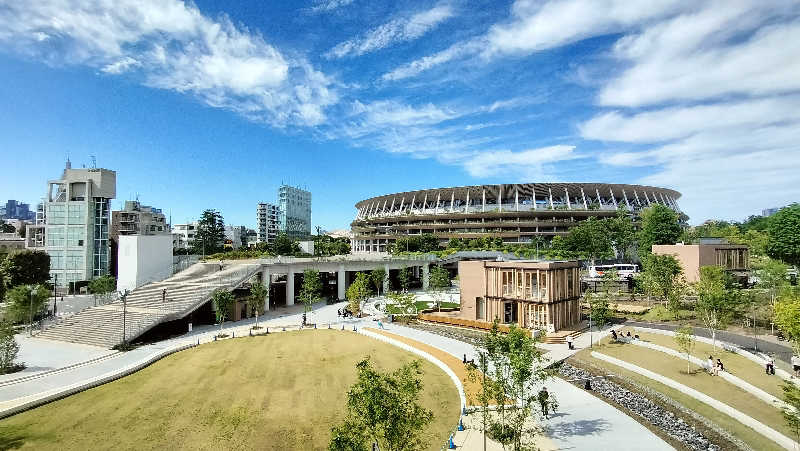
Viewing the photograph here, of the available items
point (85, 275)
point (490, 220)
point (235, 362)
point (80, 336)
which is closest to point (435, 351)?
point (235, 362)

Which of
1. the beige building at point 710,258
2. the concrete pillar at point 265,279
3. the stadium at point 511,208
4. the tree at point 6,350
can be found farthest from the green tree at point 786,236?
the tree at point 6,350

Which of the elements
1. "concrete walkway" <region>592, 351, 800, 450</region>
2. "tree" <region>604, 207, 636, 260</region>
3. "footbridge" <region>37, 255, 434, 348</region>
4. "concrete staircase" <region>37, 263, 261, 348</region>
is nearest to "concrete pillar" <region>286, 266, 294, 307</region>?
"footbridge" <region>37, 255, 434, 348</region>

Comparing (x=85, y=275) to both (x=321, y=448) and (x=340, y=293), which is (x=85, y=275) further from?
(x=321, y=448)

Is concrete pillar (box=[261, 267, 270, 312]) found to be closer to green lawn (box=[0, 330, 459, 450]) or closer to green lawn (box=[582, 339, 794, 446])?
green lawn (box=[0, 330, 459, 450])

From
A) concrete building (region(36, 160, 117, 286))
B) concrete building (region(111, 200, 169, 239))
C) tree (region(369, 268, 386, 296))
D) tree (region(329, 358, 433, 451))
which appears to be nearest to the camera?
tree (region(329, 358, 433, 451))

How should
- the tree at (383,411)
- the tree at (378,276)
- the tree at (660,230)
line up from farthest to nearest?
the tree at (660,230)
the tree at (378,276)
the tree at (383,411)

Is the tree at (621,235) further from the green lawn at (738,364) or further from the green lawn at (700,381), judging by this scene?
the green lawn at (700,381)

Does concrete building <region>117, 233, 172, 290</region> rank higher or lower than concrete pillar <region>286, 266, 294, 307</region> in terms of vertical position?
higher
